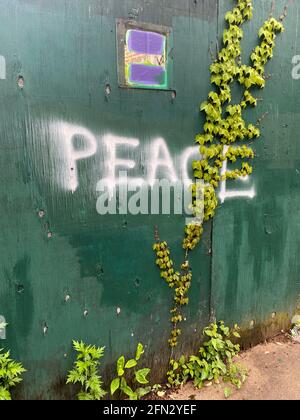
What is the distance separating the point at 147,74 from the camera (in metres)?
2.53

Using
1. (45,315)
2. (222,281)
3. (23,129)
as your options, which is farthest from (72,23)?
(222,281)

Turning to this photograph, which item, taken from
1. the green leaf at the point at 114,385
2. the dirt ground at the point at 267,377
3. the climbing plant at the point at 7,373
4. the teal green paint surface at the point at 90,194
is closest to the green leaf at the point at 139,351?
the teal green paint surface at the point at 90,194

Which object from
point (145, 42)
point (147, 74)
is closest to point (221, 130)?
point (147, 74)

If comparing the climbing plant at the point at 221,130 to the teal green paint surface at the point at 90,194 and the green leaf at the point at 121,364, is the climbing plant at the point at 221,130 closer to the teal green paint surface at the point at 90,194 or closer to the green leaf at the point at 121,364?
the teal green paint surface at the point at 90,194

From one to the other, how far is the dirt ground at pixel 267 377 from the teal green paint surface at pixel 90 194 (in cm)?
39

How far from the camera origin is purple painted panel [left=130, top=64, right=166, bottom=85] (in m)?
2.48

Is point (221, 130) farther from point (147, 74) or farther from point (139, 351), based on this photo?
point (139, 351)

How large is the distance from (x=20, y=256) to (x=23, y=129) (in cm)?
80

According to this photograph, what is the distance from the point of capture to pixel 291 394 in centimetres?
290

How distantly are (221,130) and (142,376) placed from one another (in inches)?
79.6

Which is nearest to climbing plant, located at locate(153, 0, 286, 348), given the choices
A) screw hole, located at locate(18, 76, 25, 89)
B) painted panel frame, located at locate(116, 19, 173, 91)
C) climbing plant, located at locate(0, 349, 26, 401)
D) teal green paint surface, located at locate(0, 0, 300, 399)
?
teal green paint surface, located at locate(0, 0, 300, 399)

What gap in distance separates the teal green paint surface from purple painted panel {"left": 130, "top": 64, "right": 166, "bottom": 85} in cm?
9

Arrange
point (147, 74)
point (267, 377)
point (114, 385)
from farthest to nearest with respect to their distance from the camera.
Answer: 1. point (267, 377)
2. point (114, 385)
3. point (147, 74)

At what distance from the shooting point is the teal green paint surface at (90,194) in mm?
2197
